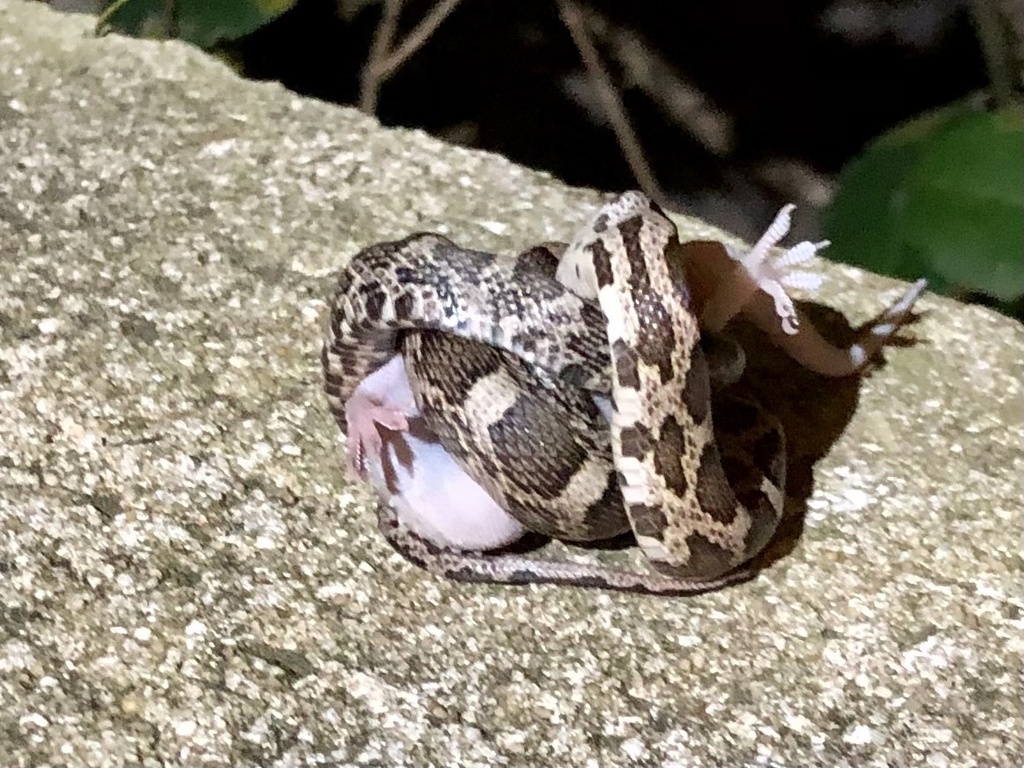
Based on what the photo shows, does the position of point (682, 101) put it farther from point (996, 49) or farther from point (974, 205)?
point (974, 205)

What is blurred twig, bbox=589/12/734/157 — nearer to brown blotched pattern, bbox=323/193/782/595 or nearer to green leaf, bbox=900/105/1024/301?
green leaf, bbox=900/105/1024/301

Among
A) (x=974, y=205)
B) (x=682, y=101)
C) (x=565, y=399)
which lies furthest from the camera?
(x=682, y=101)

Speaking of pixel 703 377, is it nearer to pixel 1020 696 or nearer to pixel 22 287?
pixel 1020 696

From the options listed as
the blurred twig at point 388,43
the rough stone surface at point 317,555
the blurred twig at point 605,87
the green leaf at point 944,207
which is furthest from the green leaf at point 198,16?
the green leaf at point 944,207

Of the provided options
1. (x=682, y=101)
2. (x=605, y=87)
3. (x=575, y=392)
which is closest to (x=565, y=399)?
(x=575, y=392)

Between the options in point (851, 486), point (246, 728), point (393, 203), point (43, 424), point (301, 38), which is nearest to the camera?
point (246, 728)

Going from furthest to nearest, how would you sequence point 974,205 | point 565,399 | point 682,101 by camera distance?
1. point 682,101
2. point 974,205
3. point 565,399

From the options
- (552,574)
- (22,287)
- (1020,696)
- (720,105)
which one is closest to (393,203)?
(22,287)
